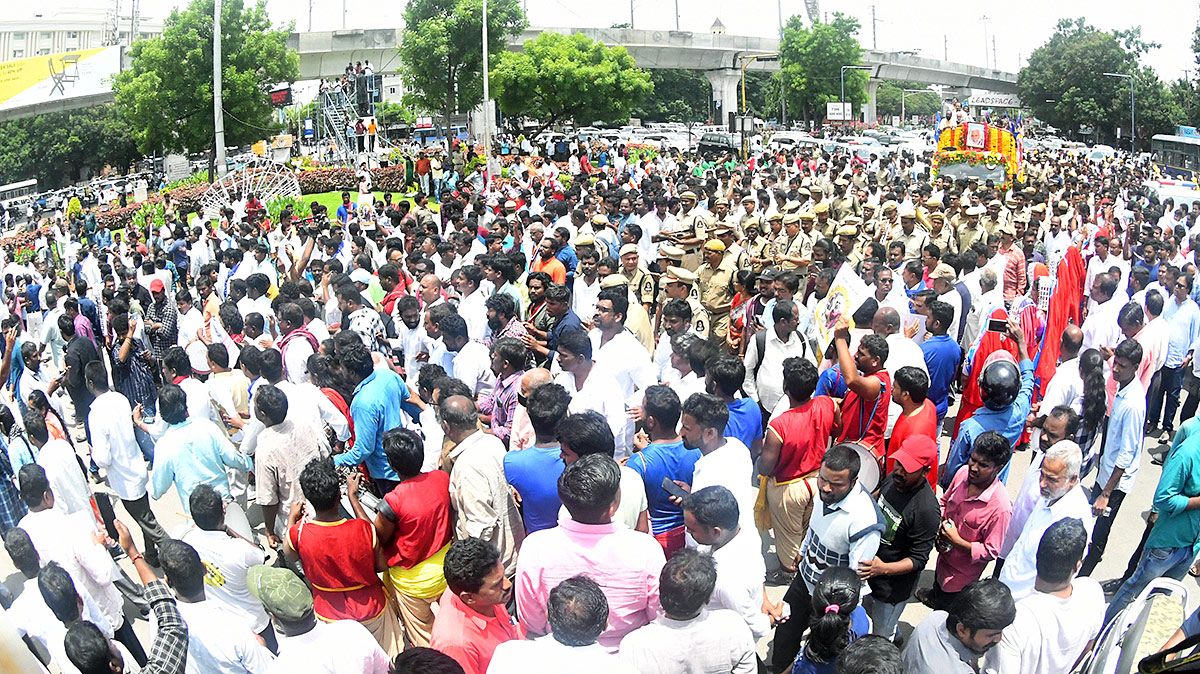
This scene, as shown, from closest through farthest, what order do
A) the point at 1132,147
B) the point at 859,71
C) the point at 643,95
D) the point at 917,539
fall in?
1. the point at 917,539
2. the point at 643,95
3. the point at 1132,147
4. the point at 859,71

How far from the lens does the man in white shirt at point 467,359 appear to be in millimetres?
6121

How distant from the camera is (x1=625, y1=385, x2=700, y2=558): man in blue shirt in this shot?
4.53m

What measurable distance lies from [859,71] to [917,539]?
6984 cm

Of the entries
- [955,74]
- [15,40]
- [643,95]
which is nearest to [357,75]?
[643,95]

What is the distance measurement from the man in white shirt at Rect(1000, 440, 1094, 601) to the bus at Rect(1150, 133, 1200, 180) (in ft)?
99.0

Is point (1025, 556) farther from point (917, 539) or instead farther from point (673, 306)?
point (673, 306)

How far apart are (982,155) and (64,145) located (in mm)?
52190

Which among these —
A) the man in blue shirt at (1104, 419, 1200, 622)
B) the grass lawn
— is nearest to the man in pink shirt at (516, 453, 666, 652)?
the man in blue shirt at (1104, 419, 1200, 622)

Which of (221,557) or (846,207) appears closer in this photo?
(221,557)

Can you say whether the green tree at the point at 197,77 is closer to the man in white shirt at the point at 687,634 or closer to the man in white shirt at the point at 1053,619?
the man in white shirt at the point at 687,634

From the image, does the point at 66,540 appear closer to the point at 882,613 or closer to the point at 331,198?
the point at 882,613

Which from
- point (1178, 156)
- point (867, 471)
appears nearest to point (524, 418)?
point (867, 471)

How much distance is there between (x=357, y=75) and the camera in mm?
43531

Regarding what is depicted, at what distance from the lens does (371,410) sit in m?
5.49
